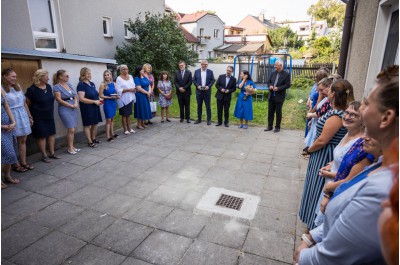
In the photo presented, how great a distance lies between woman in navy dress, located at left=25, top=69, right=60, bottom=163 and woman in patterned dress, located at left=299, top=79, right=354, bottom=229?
16.0ft

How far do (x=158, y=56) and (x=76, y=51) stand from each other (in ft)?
11.8

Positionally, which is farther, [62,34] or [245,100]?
[62,34]

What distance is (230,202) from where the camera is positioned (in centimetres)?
369

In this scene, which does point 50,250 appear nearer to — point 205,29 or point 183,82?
point 183,82

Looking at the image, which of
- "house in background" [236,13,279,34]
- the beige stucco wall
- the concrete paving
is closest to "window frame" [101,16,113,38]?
the concrete paving

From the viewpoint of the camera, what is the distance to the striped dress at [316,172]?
262cm

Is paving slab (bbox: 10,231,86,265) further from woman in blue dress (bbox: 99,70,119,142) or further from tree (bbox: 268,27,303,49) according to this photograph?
tree (bbox: 268,27,303,49)

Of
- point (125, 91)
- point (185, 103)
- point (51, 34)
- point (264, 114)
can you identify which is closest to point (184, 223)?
point (125, 91)

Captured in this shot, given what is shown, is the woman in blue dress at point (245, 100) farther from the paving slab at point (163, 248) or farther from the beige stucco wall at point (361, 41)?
the paving slab at point (163, 248)

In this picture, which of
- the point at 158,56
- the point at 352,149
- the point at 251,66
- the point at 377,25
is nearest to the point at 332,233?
the point at 352,149

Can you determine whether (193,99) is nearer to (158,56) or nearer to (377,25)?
(158,56)

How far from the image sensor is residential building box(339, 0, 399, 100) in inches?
156

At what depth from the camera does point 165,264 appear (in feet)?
8.31

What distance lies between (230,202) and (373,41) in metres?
3.81
